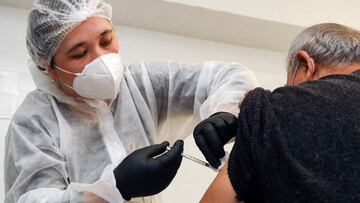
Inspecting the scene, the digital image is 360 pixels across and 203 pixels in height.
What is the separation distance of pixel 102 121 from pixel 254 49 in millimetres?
1323

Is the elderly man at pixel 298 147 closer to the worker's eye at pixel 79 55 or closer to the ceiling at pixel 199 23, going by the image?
the worker's eye at pixel 79 55

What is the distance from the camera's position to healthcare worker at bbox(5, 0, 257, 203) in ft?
A: 3.79

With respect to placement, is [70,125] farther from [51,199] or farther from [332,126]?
[332,126]

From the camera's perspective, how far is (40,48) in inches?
49.9

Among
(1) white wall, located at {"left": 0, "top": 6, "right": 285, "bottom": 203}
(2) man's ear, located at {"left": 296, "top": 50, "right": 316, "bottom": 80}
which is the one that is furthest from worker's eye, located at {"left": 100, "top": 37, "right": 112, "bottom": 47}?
(1) white wall, located at {"left": 0, "top": 6, "right": 285, "bottom": 203}

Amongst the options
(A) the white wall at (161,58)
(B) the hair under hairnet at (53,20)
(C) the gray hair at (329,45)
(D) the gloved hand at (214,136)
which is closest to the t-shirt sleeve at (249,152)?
(D) the gloved hand at (214,136)

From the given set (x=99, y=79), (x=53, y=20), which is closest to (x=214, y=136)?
(x=99, y=79)

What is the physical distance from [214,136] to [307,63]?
0.28m

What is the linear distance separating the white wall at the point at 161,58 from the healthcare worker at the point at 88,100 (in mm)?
502

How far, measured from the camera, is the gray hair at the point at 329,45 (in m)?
0.99

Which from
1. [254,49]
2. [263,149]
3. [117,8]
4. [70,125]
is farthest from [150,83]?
[254,49]

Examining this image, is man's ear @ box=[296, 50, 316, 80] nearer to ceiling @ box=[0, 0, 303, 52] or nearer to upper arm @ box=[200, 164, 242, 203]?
upper arm @ box=[200, 164, 242, 203]

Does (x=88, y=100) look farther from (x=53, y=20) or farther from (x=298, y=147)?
(x=298, y=147)

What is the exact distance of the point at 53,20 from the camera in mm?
1240
